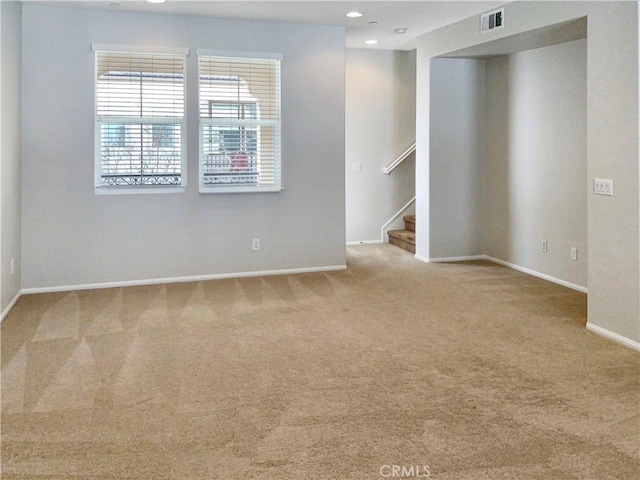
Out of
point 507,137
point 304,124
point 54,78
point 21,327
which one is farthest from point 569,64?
point 21,327

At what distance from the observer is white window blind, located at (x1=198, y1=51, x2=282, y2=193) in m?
5.45

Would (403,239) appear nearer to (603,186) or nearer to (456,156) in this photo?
(456,156)

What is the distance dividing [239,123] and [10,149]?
2.07 meters

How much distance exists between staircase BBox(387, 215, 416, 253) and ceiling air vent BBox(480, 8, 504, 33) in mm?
2757

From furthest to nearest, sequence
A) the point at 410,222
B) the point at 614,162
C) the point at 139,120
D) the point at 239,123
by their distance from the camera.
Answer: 1. the point at 410,222
2. the point at 239,123
3. the point at 139,120
4. the point at 614,162

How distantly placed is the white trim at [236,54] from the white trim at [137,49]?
0.54ft

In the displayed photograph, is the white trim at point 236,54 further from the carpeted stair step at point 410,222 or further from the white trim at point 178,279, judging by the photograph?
the carpeted stair step at point 410,222

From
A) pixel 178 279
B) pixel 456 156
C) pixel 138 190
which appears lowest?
pixel 178 279

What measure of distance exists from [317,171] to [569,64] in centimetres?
265

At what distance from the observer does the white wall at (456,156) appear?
20.7 feet

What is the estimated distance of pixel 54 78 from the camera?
195 inches

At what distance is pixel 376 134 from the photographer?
25.1ft

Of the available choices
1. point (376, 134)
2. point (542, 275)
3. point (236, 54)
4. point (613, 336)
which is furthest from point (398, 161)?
point (613, 336)

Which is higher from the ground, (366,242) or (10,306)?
(366,242)
